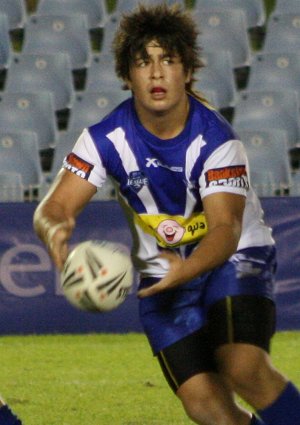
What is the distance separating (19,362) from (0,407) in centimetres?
376

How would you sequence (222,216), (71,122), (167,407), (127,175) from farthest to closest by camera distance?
(71,122), (167,407), (127,175), (222,216)

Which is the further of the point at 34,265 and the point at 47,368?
the point at 34,265

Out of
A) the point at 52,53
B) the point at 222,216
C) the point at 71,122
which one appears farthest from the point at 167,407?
the point at 52,53

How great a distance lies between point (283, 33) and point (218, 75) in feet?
2.97

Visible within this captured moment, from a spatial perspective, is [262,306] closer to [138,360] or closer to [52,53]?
[138,360]

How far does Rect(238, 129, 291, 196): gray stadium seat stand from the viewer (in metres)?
10.9

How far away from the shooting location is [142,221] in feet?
16.7

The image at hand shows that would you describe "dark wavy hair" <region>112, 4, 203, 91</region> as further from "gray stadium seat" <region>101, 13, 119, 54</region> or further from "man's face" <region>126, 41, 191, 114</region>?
"gray stadium seat" <region>101, 13, 119, 54</region>

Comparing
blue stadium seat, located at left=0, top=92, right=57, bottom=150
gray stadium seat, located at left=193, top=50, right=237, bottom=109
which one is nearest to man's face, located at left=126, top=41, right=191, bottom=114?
blue stadium seat, located at left=0, top=92, right=57, bottom=150

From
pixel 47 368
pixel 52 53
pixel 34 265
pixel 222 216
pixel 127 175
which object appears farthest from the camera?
pixel 52 53

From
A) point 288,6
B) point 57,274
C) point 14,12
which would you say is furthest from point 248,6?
point 57,274

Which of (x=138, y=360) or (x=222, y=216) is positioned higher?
(x=222, y=216)

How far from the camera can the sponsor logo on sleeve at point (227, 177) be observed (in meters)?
4.82

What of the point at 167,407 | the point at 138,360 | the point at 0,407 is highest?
the point at 0,407
